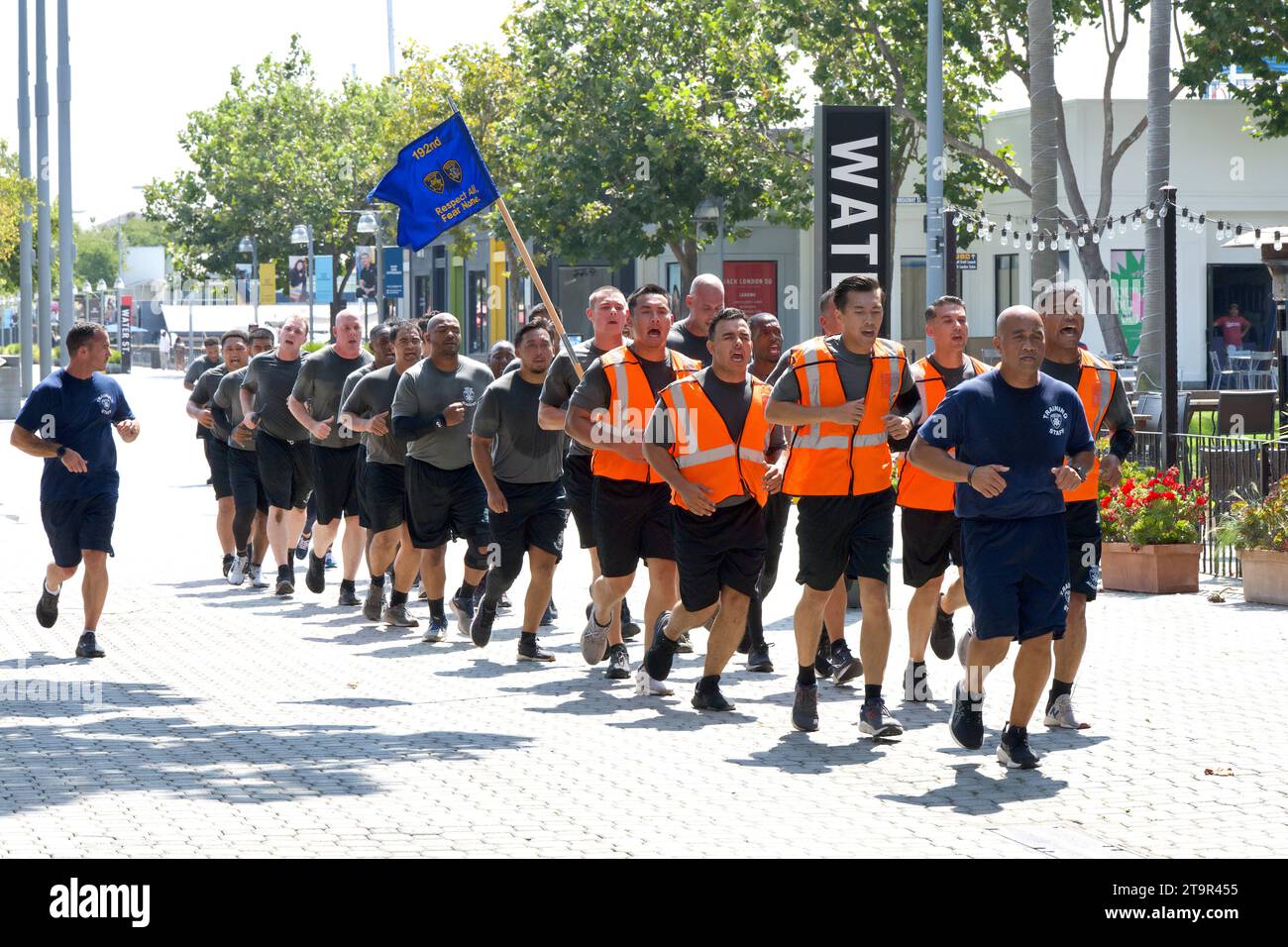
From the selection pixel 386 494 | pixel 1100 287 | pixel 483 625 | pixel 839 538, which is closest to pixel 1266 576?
pixel 483 625

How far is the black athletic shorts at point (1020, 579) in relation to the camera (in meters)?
7.78

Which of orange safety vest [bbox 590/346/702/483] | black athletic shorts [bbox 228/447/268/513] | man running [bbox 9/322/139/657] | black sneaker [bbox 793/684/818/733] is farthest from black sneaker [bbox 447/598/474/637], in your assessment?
black sneaker [bbox 793/684/818/733]

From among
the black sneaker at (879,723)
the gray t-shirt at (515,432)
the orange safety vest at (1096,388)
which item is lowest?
the black sneaker at (879,723)

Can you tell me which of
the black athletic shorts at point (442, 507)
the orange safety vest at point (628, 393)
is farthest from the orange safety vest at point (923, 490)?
the black athletic shorts at point (442, 507)

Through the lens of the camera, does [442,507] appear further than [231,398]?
No

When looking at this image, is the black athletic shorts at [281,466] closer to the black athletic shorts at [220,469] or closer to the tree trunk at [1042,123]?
the black athletic shorts at [220,469]

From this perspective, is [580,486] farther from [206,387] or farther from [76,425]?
[206,387]

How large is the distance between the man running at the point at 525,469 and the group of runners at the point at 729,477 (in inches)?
0.5

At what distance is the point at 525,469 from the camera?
446 inches

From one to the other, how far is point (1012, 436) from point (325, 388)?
7.33 m

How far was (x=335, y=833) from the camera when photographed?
6.70 metres

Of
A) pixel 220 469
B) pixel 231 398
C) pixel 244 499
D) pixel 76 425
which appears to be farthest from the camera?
pixel 220 469
